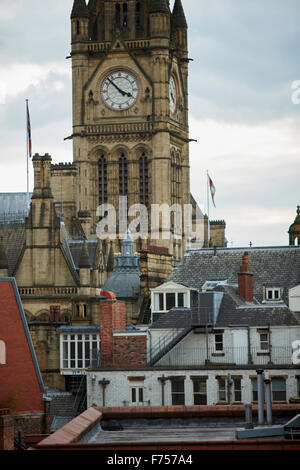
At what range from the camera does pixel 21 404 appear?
1988 inches

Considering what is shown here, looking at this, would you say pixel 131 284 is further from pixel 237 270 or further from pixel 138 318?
pixel 237 270

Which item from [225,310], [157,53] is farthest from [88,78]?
[225,310]

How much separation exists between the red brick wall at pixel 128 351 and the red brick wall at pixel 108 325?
223 millimetres

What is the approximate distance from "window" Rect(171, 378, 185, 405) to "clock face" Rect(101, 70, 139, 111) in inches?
3568

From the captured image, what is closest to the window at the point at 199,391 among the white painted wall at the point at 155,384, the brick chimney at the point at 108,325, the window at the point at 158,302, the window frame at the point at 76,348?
the white painted wall at the point at 155,384

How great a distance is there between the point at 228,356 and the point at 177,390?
120 inches

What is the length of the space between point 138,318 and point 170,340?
1828cm

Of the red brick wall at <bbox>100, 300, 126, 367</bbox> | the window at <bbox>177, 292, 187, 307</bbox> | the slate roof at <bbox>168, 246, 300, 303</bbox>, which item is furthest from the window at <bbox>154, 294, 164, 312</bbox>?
the red brick wall at <bbox>100, 300, 126, 367</bbox>

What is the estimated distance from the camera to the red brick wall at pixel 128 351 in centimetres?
5812

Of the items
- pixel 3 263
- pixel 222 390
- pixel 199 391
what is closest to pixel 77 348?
pixel 3 263

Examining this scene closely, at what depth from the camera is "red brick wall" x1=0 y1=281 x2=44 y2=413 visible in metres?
50.5

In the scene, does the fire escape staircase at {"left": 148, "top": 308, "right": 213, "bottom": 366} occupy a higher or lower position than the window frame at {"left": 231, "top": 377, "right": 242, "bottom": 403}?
higher

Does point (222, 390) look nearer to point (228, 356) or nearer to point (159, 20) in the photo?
point (228, 356)

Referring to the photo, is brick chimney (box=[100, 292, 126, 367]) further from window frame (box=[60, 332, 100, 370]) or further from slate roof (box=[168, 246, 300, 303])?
window frame (box=[60, 332, 100, 370])
